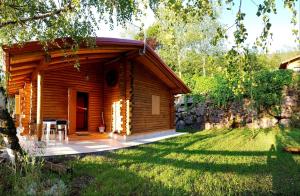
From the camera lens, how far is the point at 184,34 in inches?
1102

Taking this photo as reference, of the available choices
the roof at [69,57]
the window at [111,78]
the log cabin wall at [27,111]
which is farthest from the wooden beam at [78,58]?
the log cabin wall at [27,111]

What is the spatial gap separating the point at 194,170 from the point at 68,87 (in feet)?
24.8

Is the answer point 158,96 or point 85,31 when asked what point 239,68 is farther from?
point 158,96

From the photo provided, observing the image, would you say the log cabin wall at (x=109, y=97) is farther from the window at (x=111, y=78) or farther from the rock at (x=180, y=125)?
the rock at (x=180, y=125)

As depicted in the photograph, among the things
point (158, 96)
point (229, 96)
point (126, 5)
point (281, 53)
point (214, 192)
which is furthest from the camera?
point (281, 53)

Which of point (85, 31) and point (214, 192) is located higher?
point (85, 31)

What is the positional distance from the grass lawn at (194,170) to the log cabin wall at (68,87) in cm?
430

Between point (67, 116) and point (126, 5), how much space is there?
5.94 metres

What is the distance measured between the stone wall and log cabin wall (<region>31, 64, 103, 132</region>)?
6949 millimetres

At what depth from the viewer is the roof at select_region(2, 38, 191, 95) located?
822 cm

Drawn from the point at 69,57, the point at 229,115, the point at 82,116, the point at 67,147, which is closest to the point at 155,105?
the point at 82,116

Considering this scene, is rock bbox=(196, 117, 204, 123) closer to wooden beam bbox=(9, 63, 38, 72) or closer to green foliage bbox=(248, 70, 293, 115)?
green foliage bbox=(248, 70, 293, 115)

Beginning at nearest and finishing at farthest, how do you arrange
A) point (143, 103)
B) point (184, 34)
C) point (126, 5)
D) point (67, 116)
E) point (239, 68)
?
point (239, 68), point (126, 5), point (67, 116), point (143, 103), point (184, 34)

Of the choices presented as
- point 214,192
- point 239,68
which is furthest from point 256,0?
point 214,192
